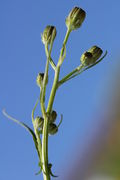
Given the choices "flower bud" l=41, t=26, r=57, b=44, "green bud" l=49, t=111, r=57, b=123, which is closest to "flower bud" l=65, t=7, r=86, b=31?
"flower bud" l=41, t=26, r=57, b=44

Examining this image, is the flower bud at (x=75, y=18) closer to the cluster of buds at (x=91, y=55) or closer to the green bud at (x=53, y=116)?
the cluster of buds at (x=91, y=55)

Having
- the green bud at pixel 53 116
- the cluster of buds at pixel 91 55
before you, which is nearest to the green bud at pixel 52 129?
the green bud at pixel 53 116

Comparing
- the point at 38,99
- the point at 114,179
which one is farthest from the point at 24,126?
the point at 114,179

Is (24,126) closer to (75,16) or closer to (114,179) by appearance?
(75,16)

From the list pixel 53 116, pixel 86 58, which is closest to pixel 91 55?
pixel 86 58

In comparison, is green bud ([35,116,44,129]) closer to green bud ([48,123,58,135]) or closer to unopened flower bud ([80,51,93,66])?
green bud ([48,123,58,135])

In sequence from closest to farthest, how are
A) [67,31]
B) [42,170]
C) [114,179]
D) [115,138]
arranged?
[42,170]
[67,31]
[114,179]
[115,138]
